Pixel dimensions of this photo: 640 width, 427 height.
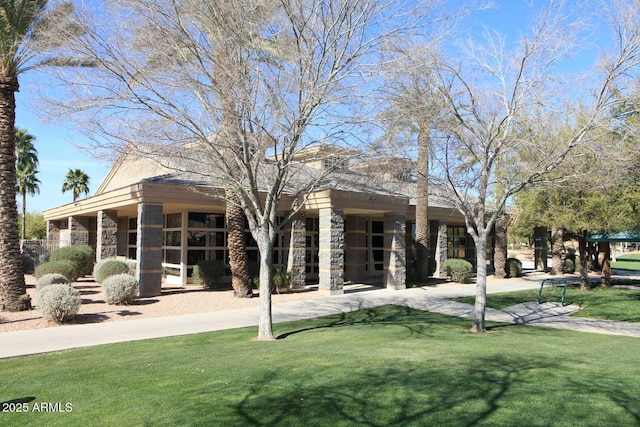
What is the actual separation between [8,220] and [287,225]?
34.3 ft

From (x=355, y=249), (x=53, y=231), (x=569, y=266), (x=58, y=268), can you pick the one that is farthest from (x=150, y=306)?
(x=569, y=266)

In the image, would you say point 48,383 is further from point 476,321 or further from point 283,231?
point 283,231

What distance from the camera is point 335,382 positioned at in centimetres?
611

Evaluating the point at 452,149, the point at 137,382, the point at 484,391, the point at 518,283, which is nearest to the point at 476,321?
the point at 452,149

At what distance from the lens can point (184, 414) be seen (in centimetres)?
506

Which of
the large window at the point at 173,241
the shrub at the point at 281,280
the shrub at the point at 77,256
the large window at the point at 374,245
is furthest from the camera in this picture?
the large window at the point at 374,245

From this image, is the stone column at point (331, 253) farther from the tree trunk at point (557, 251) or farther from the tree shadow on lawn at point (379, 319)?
the tree trunk at point (557, 251)

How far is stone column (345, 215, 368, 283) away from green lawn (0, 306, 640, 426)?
12.5 m

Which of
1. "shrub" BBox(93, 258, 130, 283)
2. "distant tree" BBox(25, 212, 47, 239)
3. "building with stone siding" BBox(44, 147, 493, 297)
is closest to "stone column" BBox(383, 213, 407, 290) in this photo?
"building with stone siding" BBox(44, 147, 493, 297)

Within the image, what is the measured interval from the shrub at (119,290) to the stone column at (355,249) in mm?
10725

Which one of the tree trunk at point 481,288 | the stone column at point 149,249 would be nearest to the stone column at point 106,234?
the stone column at point 149,249

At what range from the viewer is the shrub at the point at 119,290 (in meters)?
14.6

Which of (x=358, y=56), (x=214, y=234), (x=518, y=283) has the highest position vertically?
(x=358, y=56)

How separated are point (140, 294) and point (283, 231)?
7.12 meters
